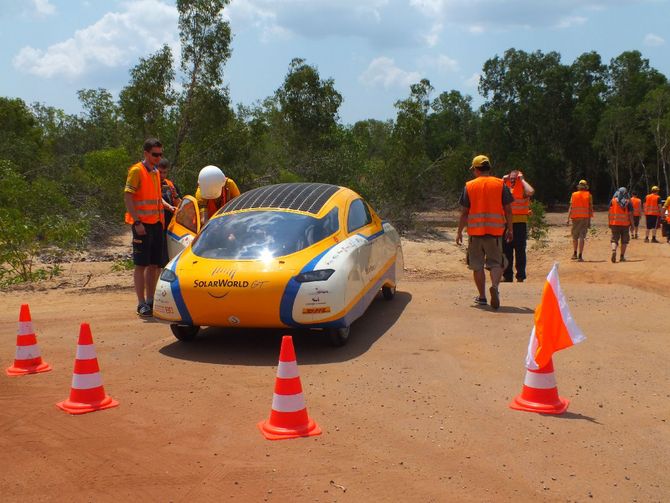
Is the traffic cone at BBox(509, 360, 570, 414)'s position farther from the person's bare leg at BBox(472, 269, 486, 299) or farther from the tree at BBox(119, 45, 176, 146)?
the tree at BBox(119, 45, 176, 146)

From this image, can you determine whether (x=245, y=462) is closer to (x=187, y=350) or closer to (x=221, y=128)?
(x=187, y=350)

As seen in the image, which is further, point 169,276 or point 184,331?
point 184,331

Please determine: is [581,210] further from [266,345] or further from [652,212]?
[266,345]

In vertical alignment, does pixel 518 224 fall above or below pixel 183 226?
below

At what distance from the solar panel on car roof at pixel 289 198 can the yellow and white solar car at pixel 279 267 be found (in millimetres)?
12

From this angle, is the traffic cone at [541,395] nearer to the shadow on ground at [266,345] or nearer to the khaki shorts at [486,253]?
the shadow on ground at [266,345]

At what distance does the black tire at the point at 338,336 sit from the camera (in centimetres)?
717

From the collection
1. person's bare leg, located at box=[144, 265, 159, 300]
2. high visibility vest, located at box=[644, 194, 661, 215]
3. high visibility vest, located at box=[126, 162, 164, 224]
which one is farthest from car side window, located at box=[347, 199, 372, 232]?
high visibility vest, located at box=[644, 194, 661, 215]

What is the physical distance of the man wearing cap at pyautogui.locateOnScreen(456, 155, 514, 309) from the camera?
9.19 meters

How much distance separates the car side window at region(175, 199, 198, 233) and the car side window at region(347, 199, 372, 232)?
6.84ft

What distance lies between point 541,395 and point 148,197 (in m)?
5.52

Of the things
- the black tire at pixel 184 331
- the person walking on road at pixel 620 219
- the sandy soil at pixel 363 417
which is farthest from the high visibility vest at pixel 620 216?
the black tire at pixel 184 331

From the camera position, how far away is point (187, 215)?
9.40 metres

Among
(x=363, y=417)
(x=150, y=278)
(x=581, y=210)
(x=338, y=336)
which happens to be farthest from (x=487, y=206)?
(x=581, y=210)
